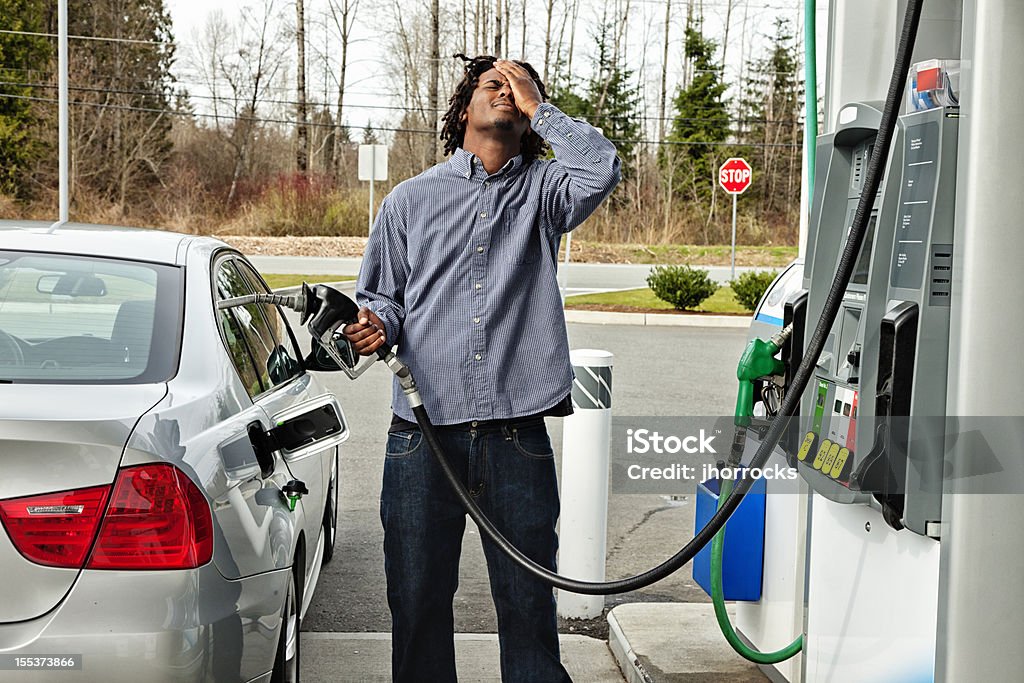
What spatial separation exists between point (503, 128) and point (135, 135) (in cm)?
3874

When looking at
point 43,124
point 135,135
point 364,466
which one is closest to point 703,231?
point 135,135

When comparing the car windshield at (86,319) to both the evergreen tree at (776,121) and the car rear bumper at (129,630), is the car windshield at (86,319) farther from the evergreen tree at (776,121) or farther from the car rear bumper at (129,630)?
the evergreen tree at (776,121)

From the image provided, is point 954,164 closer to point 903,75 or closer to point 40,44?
point 903,75

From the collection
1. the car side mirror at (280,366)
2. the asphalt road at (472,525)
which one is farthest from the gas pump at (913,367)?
the asphalt road at (472,525)

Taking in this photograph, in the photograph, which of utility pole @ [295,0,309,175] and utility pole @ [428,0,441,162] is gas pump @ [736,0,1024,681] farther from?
utility pole @ [295,0,309,175]

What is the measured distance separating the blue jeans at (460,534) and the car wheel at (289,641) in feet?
1.27

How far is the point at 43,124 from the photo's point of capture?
37250 millimetres

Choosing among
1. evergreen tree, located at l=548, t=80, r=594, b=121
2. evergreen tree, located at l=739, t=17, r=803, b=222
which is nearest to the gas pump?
evergreen tree, located at l=548, t=80, r=594, b=121

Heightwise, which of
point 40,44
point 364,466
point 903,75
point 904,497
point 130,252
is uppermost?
point 40,44

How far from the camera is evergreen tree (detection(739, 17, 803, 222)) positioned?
4272 cm

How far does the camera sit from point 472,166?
3041mm

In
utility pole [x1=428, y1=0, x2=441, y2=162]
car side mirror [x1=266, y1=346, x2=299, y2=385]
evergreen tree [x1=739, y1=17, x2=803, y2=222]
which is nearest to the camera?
car side mirror [x1=266, y1=346, x2=299, y2=385]

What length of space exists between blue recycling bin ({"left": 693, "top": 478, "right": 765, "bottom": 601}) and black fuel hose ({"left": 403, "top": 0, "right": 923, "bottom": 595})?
4.32ft

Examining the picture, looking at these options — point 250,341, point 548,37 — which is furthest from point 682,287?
point 548,37
